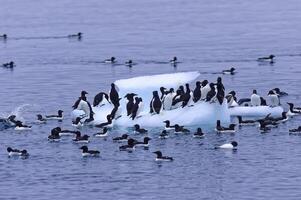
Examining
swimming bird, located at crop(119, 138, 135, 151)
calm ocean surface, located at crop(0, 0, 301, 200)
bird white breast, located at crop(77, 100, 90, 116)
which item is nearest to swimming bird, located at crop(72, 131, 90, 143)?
calm ocean surface, located at crop(0, 0, 301, 200)

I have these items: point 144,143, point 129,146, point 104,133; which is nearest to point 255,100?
point 104,133

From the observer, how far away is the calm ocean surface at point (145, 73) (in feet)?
165

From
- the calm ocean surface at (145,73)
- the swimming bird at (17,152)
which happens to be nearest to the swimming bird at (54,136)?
the calm ocean surface at (145,73)

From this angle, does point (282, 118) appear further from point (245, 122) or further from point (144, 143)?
point (144, 143)

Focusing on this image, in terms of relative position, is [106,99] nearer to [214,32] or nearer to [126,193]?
[126,193]

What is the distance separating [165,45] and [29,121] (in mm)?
37459

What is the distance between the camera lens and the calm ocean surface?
50.2m

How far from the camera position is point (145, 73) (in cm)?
8475

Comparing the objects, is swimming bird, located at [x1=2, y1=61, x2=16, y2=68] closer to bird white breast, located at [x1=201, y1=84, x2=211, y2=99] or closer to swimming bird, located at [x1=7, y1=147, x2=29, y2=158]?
bird white breast, located at [x1=201, y1=84, x2=211, y2=99]

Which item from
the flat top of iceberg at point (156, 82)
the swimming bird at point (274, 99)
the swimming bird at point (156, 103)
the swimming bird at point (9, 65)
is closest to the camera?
the swimming bird at point (156, 103)

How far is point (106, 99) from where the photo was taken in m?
66.3

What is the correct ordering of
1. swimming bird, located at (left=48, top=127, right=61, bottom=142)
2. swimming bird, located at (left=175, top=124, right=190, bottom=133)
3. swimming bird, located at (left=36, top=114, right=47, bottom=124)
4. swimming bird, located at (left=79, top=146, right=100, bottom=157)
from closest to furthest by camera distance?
swimming bird, located at (left=79, top=146, right=100, bottom=157) < swimming bird, located at (left=48, top=127, right=61, bottom=142) < swimming bird, located at (left=175, top=124, right=190, bottom=133) < swimming bird, located at (left=36, top=114, right=47, bottom=124)

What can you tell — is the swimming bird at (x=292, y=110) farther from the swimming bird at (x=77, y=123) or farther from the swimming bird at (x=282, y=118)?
the swimming bird at (x=77, y=123)

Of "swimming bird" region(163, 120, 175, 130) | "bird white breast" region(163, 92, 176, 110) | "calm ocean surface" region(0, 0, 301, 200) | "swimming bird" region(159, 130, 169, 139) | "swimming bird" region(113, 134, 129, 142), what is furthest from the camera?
"bird white breast" region(163, 92, 176, 110)
